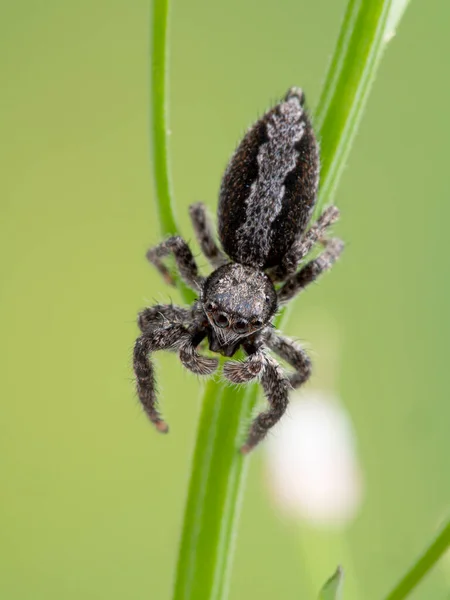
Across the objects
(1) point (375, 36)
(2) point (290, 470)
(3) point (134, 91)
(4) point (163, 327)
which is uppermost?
(3) point (134, 91)

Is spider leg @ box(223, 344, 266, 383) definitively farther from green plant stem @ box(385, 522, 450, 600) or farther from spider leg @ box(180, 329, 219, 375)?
green plant stem @ box(385, 522, 450, 600)

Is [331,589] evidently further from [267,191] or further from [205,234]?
[205,234]

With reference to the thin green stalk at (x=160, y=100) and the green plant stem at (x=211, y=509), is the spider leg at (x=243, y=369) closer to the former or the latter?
the green plant stem at (x=211, y=509)

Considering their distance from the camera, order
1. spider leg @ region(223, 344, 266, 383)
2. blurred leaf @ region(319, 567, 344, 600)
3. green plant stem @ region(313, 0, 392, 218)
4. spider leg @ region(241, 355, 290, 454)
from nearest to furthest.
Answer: blurred leaf @ region(319, 567, 344, 600) < green plant stem @ region(313, 0, 392, 218) < spider leg @ region(223, 344, 266, 383) < spider leg @ region(241, 355, 290, 454)

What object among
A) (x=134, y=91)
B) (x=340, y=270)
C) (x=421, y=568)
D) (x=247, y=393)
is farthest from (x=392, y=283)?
(x=421, y=568)

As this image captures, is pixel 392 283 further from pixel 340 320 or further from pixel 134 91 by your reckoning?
pixel 134 91

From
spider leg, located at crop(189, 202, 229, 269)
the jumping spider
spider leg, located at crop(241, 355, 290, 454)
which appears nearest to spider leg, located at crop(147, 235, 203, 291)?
the jumping spider

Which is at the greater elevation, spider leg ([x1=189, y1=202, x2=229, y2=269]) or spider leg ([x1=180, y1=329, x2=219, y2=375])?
spider leg ([x1=189, y1=202, x2=229, y2=269])
